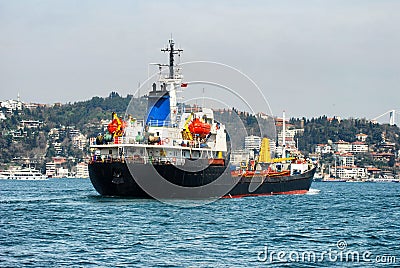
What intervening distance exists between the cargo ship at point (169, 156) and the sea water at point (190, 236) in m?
1.80

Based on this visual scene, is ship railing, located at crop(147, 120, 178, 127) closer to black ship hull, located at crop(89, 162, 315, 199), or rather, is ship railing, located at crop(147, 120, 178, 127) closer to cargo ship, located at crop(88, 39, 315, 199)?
cargo ship, located at crop(88, 39, 315, 199)

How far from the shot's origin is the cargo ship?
5503 cm

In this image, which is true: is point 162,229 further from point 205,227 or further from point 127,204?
point 127,204

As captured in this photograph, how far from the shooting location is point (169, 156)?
192 ft

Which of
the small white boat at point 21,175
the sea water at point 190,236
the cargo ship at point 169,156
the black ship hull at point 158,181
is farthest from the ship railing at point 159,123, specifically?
the small white boat at point 21,175

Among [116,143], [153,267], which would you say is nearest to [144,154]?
[116,143]

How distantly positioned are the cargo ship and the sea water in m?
1.80

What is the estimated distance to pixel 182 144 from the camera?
60.6 meters

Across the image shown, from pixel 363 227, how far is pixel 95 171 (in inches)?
860

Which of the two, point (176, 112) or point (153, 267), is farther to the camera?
point (176, 112)

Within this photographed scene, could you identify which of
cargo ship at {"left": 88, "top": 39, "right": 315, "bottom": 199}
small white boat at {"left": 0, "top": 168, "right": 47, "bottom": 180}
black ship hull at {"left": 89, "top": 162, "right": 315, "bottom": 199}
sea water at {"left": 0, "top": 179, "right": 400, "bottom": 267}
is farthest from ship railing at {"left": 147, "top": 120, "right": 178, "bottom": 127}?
small white boat at {"left": 0, "top": 168, "right": 47, "bottom": 180}

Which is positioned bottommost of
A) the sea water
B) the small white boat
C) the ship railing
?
the sea water

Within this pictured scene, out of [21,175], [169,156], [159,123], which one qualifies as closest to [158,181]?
[169,156]

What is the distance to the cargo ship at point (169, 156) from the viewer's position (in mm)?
55031
